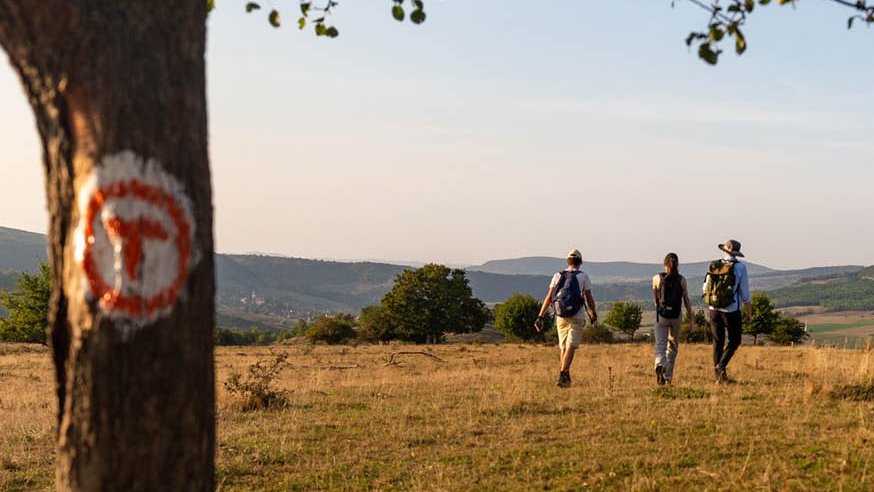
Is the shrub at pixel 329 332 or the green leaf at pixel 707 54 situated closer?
the green leaf at pixel 707 54

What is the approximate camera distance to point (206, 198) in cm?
309

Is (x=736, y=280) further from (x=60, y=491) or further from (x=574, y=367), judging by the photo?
(x=60, y=491)

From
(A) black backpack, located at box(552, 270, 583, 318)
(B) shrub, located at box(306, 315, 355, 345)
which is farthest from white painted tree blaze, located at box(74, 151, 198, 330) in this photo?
(B) shrub, located at box(306, 315, 355, 345)

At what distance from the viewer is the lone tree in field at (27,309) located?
4388cm

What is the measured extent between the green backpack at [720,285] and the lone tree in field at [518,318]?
55903 mm

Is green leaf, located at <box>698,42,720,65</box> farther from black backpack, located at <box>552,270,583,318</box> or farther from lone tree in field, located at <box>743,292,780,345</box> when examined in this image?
lone tree in field, located at <box>743,292,780,345</box>

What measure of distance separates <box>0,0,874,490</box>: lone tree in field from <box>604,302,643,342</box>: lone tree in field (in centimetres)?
7738

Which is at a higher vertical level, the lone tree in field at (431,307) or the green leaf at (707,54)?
the green leaf at (707,54)

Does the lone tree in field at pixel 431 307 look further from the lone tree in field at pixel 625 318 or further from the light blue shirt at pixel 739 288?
the light blue shirt at pixel 739 288

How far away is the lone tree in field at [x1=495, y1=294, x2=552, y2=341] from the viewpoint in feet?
224

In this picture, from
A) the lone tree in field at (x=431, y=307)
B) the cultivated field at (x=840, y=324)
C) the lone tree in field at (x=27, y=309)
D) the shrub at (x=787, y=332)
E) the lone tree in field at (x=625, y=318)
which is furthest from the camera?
the cultivated field at (x=840, y=324)

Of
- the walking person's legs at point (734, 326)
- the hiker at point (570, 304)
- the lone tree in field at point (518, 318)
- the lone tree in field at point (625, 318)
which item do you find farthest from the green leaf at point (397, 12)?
the lone tree in field at point (625, 318)

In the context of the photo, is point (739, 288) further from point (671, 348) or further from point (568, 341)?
point (568, 341)

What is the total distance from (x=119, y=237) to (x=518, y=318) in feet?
218
